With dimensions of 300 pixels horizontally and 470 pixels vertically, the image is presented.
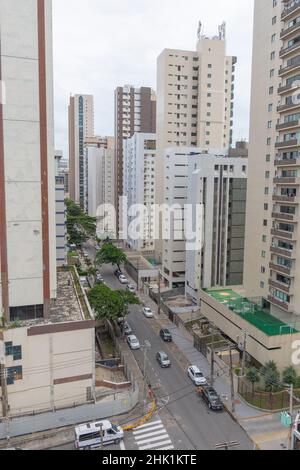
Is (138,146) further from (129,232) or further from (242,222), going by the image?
(242,222)

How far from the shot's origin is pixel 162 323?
47938mm

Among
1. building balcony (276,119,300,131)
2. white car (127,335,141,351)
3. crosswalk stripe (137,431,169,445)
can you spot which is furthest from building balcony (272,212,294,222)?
crosswalk stripe (137,431,169,445)

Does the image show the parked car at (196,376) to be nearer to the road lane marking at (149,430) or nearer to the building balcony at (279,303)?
the road lane marking at (149,430)

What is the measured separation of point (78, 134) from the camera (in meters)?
159

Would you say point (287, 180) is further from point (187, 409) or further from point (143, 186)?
point (143, 186)

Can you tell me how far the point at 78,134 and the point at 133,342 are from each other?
133701mm

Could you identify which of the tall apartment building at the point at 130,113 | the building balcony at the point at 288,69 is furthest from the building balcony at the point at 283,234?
the tall apartment building at the point at 130,113

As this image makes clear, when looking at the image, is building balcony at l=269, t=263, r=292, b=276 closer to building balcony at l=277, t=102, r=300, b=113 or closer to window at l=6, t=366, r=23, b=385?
building balcony at l=277, t=102, r=300, b=113

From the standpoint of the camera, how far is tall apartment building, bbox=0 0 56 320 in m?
26.9

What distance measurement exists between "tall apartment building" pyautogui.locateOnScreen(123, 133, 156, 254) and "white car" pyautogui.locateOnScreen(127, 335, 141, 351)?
4318 cm

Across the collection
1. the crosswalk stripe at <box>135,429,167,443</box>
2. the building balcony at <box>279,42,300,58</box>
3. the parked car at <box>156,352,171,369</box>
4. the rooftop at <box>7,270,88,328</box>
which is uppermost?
the building balcony at <box>279,42,300,58</box>

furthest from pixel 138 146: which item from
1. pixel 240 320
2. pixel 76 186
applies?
pixel 76 186

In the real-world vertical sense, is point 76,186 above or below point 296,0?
below

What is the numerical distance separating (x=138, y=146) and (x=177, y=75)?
18908mm
